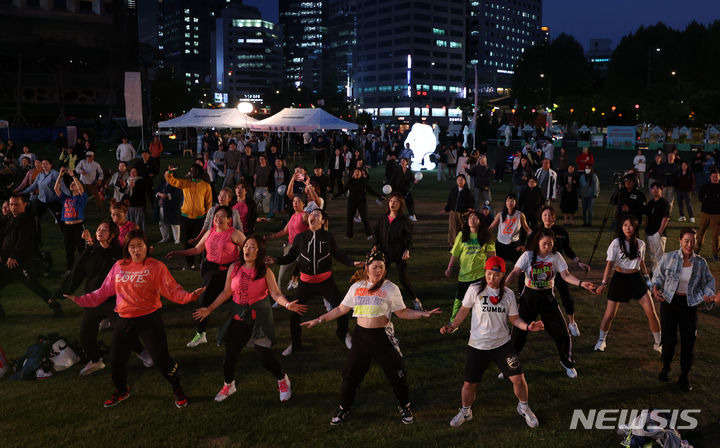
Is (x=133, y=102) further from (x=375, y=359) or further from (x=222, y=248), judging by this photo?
(x=375, y=359)

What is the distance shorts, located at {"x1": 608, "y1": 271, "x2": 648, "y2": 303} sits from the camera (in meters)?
7.33

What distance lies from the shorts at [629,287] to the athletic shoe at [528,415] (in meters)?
2.40

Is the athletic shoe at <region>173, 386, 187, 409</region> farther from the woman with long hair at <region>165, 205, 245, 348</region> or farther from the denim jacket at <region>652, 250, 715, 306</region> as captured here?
the denim jacket at <region>652, 250, 715, 306</region>

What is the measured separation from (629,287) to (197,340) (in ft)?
18.1

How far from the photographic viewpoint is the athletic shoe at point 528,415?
18.7ft

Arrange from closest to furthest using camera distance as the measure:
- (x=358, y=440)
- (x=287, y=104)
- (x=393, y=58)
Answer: (x=358, y=440), (x=287, y=104), (x=393, y=58)

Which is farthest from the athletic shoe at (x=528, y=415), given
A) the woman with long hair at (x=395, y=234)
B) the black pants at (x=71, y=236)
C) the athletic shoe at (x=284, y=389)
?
the black pants at (x=71, y=236)

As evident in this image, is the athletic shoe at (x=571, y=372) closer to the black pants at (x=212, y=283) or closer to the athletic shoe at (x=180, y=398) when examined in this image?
the athletic shoe at (x=180, y=398)

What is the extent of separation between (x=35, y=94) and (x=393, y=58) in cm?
11018

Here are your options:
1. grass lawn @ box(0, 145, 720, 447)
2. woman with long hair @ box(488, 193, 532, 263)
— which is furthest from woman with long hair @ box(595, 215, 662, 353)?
woman with long hair @ box(488, 193, 532, 263)

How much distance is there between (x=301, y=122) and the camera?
3116cm

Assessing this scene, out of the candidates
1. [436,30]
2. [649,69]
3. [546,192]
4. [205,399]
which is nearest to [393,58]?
[436,30]

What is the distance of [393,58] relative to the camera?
543 feet

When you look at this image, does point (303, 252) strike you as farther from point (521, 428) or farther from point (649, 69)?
point (649, 69)
